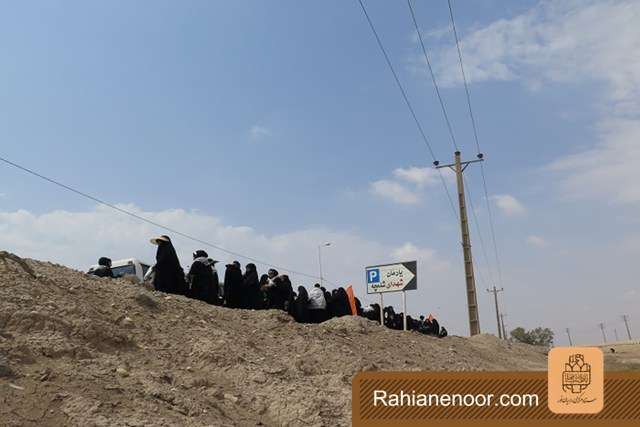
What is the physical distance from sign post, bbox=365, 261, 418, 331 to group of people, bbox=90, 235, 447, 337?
71 centimetres

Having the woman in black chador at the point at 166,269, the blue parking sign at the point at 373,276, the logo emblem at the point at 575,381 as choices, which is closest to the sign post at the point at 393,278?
the blue parking sign at the point at 373,276

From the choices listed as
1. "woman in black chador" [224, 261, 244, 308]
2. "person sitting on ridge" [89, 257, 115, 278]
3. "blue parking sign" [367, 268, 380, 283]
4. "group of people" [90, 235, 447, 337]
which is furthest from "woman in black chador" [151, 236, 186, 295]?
"blue parking sign" [367, 268, 380, 283]

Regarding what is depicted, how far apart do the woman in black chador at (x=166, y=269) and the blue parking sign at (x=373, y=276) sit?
21.3ft

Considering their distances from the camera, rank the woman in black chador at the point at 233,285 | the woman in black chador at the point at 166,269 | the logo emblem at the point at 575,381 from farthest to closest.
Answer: the woman in black chador at the point at 233,285, the woman in black chador at the point at 166,269, the logo emblem at the point at 575,381

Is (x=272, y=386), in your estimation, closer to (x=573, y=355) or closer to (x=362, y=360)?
(x=362, y=360)

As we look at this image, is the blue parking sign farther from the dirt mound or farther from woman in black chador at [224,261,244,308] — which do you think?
the dirt mound

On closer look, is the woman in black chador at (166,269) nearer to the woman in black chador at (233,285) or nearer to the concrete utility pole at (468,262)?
the woman in black chador at (233,285)

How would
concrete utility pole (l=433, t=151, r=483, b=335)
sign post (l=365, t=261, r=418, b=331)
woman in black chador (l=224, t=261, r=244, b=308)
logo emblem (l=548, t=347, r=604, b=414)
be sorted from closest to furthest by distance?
logo emblem (l=548, t=347, r=604, b=414), woman in black chador (l=224, t=261, r=244, b=308), sign post (l=365, t=261, r=418, b=331), concrete utility pole (l=433, t=151, r=483, b=335)

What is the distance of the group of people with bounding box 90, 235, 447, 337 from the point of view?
1051cm

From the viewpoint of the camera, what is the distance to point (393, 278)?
15.6m

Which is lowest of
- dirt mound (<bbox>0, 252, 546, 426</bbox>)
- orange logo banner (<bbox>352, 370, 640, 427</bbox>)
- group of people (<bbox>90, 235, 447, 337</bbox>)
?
Answer: orange logo banner (<bbox>352, 370, 640, 427</bbox>)

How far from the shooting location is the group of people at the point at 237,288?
1051 cm

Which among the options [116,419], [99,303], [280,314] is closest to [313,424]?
[116,419]

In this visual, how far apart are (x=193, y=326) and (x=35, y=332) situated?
200 centimetres
